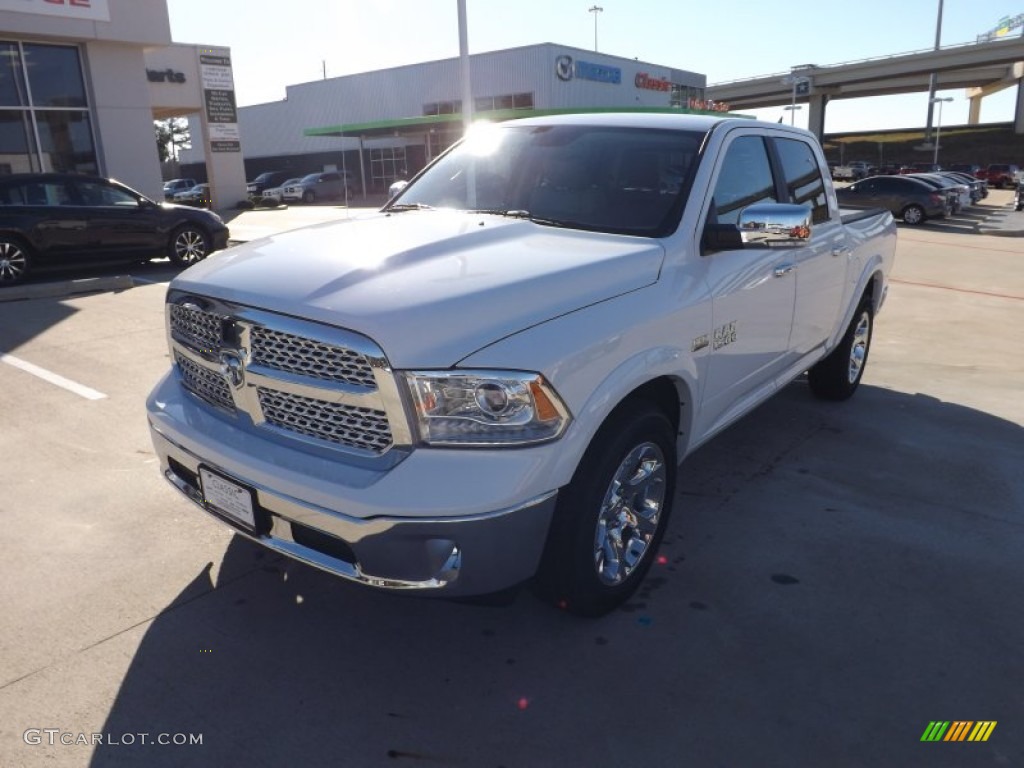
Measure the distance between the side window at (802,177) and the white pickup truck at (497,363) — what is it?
24.2 inches

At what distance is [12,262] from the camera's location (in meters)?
10.9

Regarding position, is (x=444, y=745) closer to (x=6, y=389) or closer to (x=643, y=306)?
(x=643, y=306)

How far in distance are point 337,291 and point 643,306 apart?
3.72ft

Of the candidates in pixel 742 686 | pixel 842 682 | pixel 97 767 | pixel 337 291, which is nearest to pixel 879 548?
pixel 842 682

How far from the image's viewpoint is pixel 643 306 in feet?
9.60

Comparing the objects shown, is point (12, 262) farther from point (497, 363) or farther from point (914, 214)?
point (914, 214)

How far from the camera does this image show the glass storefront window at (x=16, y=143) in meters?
15.9

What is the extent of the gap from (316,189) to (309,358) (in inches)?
1673

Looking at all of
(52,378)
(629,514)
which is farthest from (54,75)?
(629,514)

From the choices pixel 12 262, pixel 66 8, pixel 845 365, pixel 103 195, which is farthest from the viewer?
pixel 66 8

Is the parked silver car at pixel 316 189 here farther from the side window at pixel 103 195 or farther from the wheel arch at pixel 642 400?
the wheel arch at pixel 642 400

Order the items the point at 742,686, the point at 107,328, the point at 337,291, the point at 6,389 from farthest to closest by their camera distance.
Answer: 1. the point at 107,328
2. the point at 6,389
3. the point at 742,686
4. the point at 337,291

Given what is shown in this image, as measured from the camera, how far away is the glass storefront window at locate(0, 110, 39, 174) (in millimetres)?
15930

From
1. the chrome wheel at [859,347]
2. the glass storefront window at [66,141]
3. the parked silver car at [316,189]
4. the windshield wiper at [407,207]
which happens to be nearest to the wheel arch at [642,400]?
the windshield wiper at [407,207]
